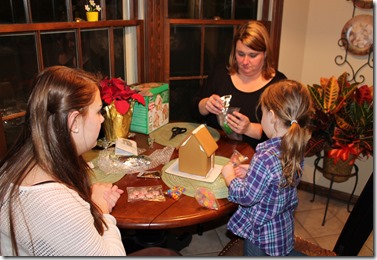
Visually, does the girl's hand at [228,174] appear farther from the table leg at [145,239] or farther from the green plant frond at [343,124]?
the green plant frond at [343,124]

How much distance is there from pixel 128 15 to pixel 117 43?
0.19 metres

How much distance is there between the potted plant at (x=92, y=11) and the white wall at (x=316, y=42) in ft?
4.50

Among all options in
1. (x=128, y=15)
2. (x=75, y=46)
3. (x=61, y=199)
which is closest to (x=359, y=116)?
(x=128, y=15)

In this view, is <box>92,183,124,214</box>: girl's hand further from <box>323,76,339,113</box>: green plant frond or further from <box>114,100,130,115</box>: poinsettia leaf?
<box>323,76,339,113</box>: green plant frond

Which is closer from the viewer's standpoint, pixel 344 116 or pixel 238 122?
pixel 238 122

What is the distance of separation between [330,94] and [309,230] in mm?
1003

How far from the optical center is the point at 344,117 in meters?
2.39

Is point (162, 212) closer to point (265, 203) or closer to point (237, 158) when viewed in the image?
point (265, 203)

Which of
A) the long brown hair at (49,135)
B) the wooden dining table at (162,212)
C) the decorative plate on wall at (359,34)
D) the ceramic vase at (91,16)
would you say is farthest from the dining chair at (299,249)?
the decorative plate on wall at (359,34)

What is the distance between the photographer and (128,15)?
7.56ft

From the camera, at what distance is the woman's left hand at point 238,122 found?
6.07ft

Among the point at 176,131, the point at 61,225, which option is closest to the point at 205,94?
the point at 176,131

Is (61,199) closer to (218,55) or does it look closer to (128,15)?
(128,15)

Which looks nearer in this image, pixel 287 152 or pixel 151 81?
pixel 287 152
